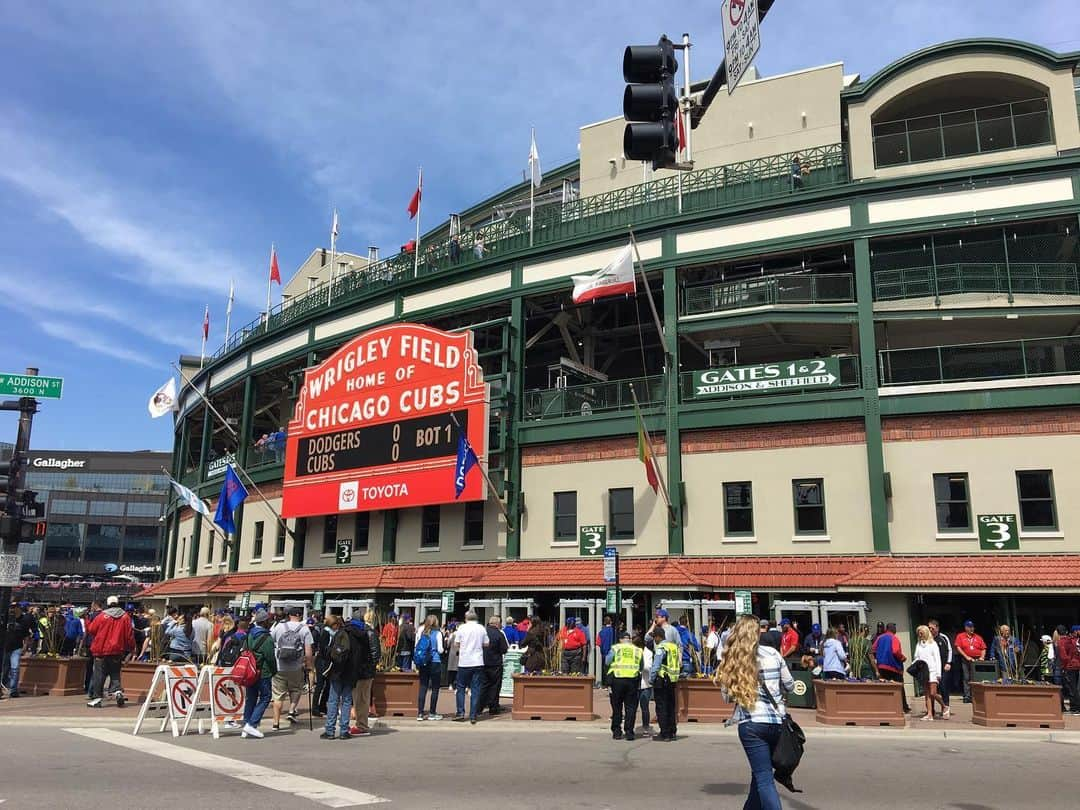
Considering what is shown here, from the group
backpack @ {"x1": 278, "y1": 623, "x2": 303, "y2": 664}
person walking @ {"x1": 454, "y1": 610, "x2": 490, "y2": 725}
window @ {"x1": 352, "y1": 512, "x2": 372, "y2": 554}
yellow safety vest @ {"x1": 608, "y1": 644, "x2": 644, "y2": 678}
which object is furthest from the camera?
window @ {"x1": 352, "y1": 512, "x2": 372, "y2": 554}

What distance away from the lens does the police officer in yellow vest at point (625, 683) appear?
13.6 metres

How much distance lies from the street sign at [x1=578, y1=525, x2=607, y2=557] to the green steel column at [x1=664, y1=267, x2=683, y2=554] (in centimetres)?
197

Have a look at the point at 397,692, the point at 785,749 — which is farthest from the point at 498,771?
the point at 397,692

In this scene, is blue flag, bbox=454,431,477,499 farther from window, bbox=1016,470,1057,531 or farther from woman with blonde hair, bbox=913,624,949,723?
window, bbox=1016,470,1057,531

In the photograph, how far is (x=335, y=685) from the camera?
1314cm

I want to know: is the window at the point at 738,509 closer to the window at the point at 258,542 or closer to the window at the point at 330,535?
the window at the point at 330,535

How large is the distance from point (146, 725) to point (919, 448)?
18.3 meters

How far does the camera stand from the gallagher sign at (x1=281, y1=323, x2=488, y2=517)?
2827 cm

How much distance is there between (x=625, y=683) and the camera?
44.7 ft

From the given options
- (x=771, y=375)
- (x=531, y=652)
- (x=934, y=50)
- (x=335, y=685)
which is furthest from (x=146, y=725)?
(x=934, y=50)

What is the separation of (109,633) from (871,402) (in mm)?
18173

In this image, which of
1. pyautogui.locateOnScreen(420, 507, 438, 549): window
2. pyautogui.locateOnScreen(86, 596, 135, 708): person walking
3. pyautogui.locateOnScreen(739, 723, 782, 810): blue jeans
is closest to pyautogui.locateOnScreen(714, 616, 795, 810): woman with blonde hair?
pyautogui.locateOnScreen(739, 723, 782, 810): blue jeans

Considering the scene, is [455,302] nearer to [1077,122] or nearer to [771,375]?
[771,375]

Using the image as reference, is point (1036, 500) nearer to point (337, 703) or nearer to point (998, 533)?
point (998, 533)
